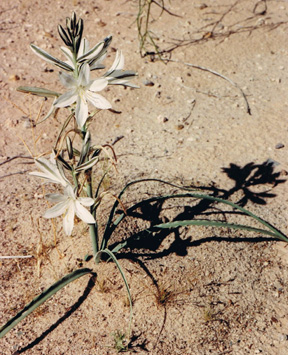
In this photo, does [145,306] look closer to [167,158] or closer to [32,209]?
[32,209]

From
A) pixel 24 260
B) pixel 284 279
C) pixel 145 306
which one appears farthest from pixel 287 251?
pixel 24 260

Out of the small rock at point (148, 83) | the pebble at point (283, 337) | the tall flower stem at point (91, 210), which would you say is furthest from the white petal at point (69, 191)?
the small rock at point (148, 83)

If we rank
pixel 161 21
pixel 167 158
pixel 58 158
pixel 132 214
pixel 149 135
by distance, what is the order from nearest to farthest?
pixel 58 158 < pixel 132 214 < pixel 167 158 < pixel 149 135 < pixel 161 21

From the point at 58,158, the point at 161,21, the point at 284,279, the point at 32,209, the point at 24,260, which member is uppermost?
the point at 161,21

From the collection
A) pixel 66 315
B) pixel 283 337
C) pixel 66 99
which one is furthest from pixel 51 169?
pixel 283 337

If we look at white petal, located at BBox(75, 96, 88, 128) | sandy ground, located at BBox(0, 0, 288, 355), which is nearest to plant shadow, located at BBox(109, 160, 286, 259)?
sandy ground, located at BBox(0, 0, 288, 355)

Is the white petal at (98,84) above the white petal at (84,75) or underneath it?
underneath

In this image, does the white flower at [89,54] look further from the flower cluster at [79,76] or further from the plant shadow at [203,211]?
the plant shadow at [203,211]
